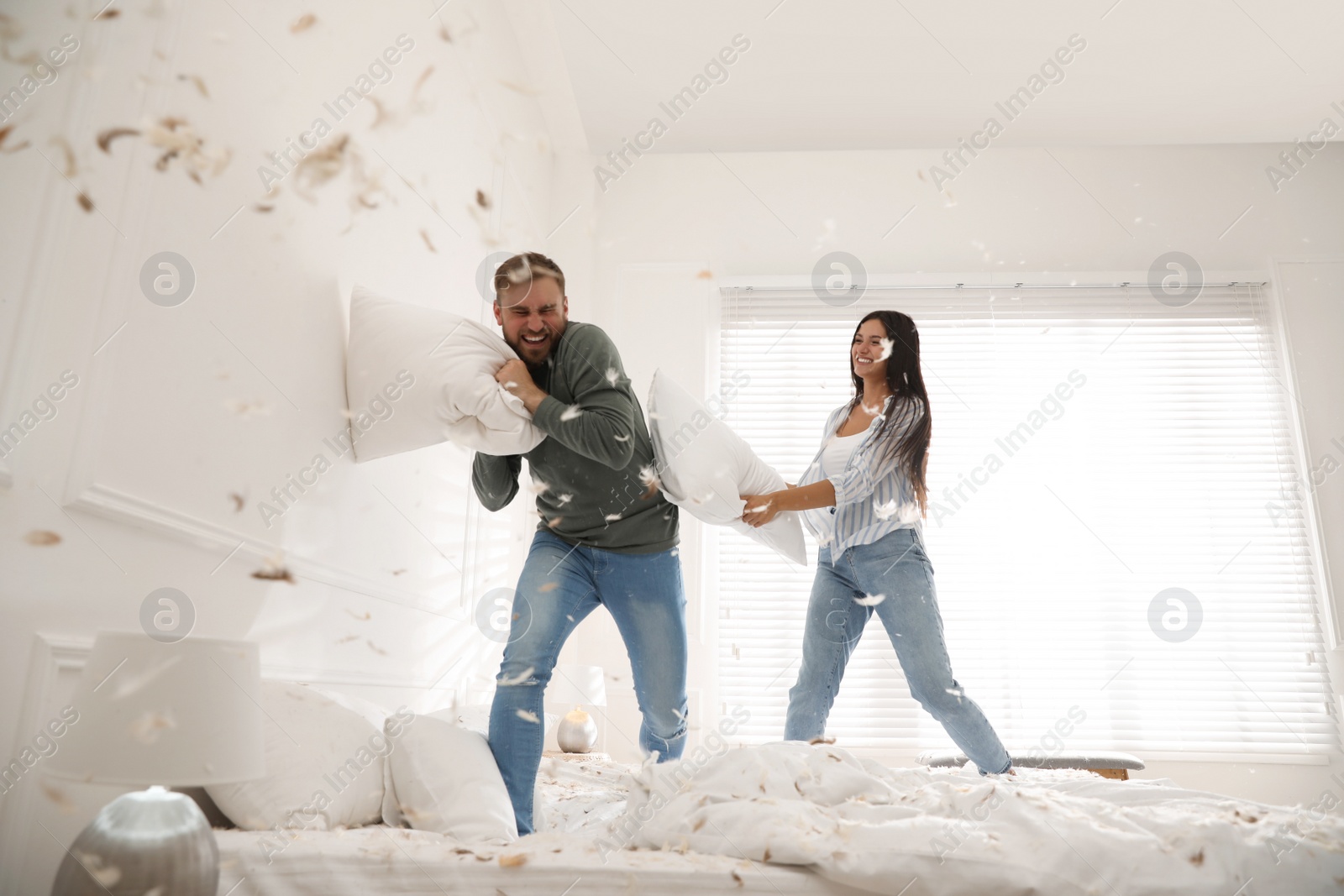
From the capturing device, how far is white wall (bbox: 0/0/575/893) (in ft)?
3.46

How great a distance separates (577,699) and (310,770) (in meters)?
1.85

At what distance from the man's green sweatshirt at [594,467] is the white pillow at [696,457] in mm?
52

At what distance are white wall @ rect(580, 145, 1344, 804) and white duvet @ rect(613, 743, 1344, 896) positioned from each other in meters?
2.67

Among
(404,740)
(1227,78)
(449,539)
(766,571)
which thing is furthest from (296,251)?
(1227,78)

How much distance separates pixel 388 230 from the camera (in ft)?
7.15

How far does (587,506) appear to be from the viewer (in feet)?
6.19

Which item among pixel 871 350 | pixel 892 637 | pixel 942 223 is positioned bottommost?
pixel 892 637

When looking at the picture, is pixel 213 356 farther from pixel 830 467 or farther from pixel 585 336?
pixel 830 467

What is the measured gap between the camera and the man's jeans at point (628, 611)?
1761 mm

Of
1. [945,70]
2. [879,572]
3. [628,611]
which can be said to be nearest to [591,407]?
[628,611]

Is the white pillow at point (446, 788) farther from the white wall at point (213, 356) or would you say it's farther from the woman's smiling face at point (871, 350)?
the woman's smiling face at point (871, 350)

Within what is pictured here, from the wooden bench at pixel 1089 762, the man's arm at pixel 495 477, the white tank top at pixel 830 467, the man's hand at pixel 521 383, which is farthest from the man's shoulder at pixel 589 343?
the wooden bench at pixel 1089 762

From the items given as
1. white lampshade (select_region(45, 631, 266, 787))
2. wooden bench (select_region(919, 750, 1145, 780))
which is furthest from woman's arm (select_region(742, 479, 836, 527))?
white lampshade (select_region(45, 631, 266, 787))

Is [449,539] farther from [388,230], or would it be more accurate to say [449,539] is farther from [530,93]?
[530,93]
